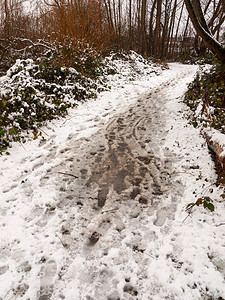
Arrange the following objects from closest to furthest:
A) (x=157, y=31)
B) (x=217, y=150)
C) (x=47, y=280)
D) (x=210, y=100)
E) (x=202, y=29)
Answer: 1. (x=47, y=280)
2. (x=217, y=150)
3. (x=210, y=100)
4. (x=202, y=29)
5. (x=157, y=31)

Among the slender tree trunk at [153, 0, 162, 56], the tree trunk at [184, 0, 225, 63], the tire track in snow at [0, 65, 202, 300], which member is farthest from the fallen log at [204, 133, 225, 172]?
the slender tree trunk at [153, 0, 162, 56]

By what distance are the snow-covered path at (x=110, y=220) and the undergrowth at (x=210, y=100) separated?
0.40m

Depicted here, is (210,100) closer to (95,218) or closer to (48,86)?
(95,218)

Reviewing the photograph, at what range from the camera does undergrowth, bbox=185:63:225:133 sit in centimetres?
333

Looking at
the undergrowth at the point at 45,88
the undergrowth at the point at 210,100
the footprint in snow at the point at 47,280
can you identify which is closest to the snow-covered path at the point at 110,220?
the footprint in snow at the point at 47,280

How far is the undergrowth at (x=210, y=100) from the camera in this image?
333cm

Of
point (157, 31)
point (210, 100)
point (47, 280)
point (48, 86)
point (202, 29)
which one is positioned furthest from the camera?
point (157, 31)

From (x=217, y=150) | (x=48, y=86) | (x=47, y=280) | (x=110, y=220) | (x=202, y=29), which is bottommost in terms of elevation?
(x=47, y=280)

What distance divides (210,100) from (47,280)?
434cm

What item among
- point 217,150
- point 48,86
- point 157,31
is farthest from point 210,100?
point 157,31

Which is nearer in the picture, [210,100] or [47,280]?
[47,280]

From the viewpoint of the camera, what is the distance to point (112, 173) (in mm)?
2934

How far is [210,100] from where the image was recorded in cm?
415

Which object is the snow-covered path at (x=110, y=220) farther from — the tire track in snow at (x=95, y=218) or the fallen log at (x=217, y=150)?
the fallen log at (x=217, y=150)
